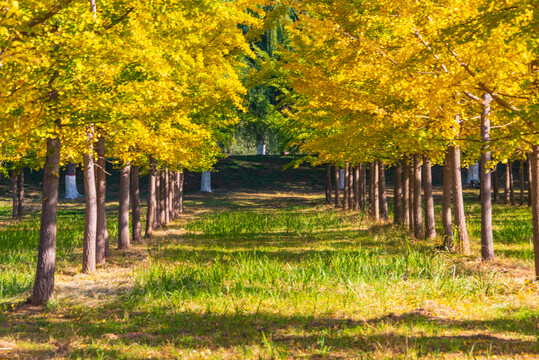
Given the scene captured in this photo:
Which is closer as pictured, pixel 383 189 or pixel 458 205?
pixel 458 205

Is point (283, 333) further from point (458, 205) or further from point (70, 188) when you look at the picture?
point (70, 188)

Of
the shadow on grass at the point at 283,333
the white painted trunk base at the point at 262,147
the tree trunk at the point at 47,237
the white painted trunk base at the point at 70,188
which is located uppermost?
the white painted trunk base at the point at 262,147

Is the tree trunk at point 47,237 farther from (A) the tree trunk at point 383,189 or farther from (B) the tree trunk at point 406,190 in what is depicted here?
(A) the tree trunk at point 383,189

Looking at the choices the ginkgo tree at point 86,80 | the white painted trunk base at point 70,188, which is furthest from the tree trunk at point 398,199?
the white painted trunk base at point 70,188

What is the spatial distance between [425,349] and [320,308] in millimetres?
2050

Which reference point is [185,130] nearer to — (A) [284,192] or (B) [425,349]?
(B) [425,349]

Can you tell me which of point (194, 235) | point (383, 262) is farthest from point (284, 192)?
point (383, 262)

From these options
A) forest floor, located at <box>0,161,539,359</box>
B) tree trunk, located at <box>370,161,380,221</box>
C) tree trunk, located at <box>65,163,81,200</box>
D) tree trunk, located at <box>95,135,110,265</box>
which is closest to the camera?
forest floor, located at <box>0,161,539,359</box>

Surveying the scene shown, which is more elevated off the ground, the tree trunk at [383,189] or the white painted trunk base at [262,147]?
the white painted trunk base at [262,147]

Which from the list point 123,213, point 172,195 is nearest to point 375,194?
point 172,195

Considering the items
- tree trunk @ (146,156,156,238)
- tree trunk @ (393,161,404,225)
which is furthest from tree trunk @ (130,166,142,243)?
tree trunk @ (393,161,404,225)

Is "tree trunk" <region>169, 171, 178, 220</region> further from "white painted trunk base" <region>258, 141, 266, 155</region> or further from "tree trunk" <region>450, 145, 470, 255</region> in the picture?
Answer: "white painted trunk base" <region>258, 141, 266, 155</region>

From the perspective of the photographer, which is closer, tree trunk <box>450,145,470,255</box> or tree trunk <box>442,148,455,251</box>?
tree trunk <box>450,145,470,255</box>

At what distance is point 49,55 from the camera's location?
6824 millimetres
